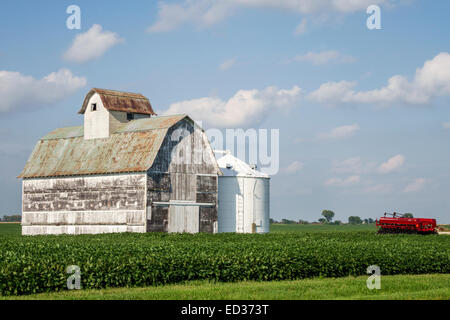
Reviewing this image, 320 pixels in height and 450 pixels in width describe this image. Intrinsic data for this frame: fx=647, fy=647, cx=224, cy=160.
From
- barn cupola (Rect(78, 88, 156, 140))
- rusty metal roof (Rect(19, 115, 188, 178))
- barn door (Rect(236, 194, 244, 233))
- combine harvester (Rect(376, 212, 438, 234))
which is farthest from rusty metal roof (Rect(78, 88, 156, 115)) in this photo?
combine harvester (Rect(376, 212, 438, 234))

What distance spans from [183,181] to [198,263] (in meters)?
24.0

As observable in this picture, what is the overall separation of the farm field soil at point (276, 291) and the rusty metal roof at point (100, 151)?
79.2 feet

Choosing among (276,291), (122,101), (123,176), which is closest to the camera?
(276,291)

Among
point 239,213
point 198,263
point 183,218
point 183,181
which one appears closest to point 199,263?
point 198,263

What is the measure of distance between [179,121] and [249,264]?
24.7m

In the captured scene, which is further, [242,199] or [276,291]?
[242,199]

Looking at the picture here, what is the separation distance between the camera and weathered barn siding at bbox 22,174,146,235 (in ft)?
149

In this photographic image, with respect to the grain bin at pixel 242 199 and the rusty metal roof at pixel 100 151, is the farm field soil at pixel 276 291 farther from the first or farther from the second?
the grain bin at pixel 242 199

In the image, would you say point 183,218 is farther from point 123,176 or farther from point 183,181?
point 123,176

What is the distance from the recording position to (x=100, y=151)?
164 feet

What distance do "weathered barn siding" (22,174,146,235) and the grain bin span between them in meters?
8.10

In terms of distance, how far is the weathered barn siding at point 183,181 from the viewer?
4559 cm
